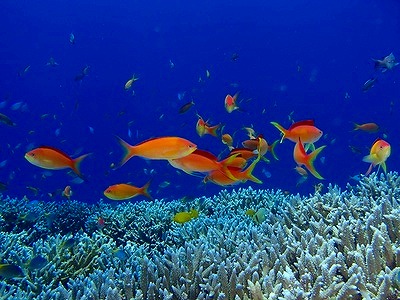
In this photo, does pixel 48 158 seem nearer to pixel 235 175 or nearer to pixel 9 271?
pixel 9 271

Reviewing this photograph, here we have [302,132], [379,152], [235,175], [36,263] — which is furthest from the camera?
[302,132]

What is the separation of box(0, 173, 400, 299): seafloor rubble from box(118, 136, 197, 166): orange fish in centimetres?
99

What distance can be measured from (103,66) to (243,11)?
63.7 ft

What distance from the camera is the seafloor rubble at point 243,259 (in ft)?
9.52

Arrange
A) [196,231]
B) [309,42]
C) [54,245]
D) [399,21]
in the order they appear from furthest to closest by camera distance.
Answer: [309,42] → [399,21] → [196,231] → [54,245]

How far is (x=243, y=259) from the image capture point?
147 inches

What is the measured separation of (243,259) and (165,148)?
1354 mm

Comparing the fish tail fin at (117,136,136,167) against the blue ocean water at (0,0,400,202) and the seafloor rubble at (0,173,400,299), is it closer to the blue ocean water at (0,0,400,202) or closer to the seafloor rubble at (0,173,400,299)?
the seafloor rubble at (0,173,400,299)

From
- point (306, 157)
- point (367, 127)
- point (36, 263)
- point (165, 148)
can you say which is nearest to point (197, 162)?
point (165, 148)

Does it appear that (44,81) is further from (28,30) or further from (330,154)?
(330,154)

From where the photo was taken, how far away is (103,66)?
51.1 metres

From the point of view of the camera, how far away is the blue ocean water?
45.8m

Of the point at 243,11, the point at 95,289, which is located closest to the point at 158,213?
the point at 95,289

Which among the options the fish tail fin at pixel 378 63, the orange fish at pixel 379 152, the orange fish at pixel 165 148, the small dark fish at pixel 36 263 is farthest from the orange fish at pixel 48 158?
the fish tail fin at pixel 378 63
